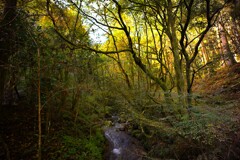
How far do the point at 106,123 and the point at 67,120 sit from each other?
1711 millimetres

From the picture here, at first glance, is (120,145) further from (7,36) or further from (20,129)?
(7,36)

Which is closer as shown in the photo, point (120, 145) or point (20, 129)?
point (20, 129)

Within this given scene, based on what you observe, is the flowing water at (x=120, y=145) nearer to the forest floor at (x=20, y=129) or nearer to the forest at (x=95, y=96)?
the forest at (x=95, y=96)

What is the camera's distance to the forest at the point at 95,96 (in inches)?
145

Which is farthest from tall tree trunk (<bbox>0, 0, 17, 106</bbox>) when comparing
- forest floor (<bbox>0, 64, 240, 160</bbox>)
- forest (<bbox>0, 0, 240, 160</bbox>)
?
forest floor (<bbox>0, 64, 240, 160</bbox>)

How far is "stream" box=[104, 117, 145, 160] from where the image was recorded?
6.52m

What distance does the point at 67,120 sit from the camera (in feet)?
23.9

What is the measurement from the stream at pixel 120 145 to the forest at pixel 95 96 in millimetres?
47

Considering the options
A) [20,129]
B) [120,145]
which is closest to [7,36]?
[20,129]

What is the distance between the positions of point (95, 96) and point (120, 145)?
2.36 m

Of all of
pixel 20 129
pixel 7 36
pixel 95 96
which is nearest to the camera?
pixel 7 36

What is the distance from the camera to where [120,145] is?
7.77 m

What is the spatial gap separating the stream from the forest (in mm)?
47

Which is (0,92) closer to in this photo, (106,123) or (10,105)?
(10,105)
